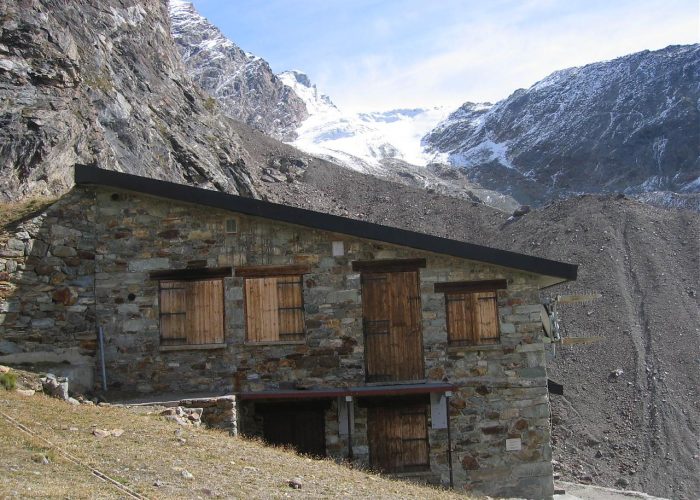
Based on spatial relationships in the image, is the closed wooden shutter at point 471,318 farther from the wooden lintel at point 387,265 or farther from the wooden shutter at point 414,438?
the wooden shutter at point 414,438

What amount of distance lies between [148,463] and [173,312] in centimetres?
606

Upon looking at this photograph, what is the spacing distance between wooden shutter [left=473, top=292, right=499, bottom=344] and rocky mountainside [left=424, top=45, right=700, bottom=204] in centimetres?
10511

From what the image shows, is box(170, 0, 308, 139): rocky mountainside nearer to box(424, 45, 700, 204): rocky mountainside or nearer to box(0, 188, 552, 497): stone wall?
box(424, 45, 700, 204): rocky mountainside

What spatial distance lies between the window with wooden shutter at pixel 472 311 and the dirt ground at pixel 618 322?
1547 cm

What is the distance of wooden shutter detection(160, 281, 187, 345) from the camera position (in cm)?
1595

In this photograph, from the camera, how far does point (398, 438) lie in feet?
52.0

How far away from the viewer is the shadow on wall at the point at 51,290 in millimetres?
15188

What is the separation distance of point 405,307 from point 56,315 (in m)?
7.30

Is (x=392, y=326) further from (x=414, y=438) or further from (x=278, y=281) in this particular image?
(x=278, y=281)

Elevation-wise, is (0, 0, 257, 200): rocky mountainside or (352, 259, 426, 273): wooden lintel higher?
(0, 0, 257, 200): rocky mountainside

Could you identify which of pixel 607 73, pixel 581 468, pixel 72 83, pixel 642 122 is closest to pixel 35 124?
pixel 72 83

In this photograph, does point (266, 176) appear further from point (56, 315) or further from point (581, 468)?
point (56, 315)

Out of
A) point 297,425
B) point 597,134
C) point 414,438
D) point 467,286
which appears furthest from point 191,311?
point 597,134

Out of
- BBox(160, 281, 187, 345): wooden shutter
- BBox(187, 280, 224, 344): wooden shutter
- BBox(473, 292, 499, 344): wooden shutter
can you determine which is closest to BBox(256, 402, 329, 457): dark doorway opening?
BBox(187, 280, 224, 344): wooden shutter
